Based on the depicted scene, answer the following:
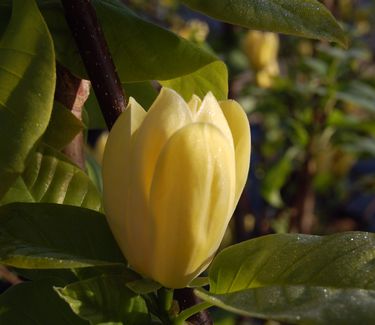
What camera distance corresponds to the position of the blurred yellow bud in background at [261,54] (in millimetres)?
2152

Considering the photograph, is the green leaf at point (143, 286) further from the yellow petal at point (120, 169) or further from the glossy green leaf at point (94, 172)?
the glossy green leaf at point (94, 172)

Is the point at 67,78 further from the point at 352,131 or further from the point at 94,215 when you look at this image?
the point at 352,131

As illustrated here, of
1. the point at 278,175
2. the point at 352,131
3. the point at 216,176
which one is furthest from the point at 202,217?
the point at 352,131

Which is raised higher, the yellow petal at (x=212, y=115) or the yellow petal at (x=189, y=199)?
the yellow petal at (x=212, y=115)

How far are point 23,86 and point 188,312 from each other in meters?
0.16

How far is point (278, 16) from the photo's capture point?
428mm

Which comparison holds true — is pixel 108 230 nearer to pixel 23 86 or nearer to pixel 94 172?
pixel 23 86

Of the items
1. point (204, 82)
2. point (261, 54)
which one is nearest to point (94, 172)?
point (204, 82)

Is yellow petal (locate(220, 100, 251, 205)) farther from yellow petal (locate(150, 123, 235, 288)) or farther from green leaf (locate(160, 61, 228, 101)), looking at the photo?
green leaf (locate(160, 61, 228, 101))

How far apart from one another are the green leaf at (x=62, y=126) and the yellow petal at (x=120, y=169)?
0.32ft

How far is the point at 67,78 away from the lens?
0.53 meters

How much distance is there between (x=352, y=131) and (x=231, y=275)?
1.74 meters

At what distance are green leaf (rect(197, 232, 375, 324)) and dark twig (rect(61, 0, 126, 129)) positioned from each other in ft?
0.37

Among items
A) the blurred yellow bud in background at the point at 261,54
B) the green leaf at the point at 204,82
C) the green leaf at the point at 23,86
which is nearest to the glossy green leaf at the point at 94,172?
the green leaf at the point at 204,82
